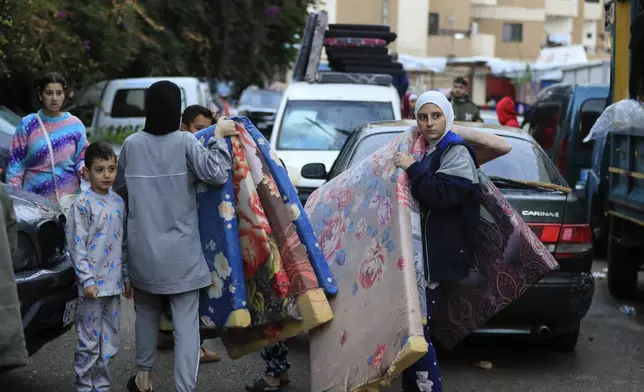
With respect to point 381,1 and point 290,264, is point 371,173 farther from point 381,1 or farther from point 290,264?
point 381,1

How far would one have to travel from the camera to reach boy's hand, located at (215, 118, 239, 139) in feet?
17.9

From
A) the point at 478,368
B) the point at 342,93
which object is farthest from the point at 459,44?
the point at 478,368

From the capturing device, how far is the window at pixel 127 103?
15.5m

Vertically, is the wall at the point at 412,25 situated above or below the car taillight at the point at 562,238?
above

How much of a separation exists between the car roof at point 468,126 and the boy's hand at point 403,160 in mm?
2365

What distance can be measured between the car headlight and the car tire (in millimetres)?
5651

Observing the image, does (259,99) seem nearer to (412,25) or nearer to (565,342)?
(565,342)

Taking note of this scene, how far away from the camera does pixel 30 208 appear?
5.89 m

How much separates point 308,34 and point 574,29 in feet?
165

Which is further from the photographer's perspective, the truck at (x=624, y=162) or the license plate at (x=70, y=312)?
the truck at (x=624, y=162)

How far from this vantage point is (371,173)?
226 inches

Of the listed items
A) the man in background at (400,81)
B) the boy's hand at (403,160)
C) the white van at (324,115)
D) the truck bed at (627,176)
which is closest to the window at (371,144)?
the truck bed at (627,176)

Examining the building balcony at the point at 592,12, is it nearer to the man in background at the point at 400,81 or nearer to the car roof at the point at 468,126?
the man in background at the point at 400,81

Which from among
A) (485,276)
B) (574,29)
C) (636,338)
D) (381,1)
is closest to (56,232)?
(485,276)
